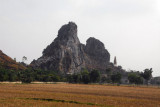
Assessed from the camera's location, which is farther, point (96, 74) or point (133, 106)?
point (96, 74)

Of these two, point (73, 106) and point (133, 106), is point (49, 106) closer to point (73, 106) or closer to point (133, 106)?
point (73, 106)

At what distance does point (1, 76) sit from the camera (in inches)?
4279

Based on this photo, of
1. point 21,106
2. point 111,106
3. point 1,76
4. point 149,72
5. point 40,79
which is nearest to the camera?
point 21,106

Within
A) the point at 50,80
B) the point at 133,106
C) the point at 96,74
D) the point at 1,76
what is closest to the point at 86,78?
the point at 96,74

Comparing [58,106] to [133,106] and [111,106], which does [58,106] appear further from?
[133,106]

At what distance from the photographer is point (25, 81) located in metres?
114

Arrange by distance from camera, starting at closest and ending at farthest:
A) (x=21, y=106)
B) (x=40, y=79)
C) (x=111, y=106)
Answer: (x=21, y=106)
(x=111, y=106)
(x=40, y=79)

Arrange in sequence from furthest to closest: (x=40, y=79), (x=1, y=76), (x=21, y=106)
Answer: (x=40, y=79) < (x=1, y=76) < (x=21, y=106)

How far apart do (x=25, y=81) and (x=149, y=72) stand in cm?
9658

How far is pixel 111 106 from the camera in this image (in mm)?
30094

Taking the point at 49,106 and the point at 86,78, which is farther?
the point at 86,78

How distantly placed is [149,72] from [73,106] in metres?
144

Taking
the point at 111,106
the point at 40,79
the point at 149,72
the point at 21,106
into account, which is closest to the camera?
the point at 21,106

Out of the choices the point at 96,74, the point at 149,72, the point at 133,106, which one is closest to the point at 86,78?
the point at 96,74
